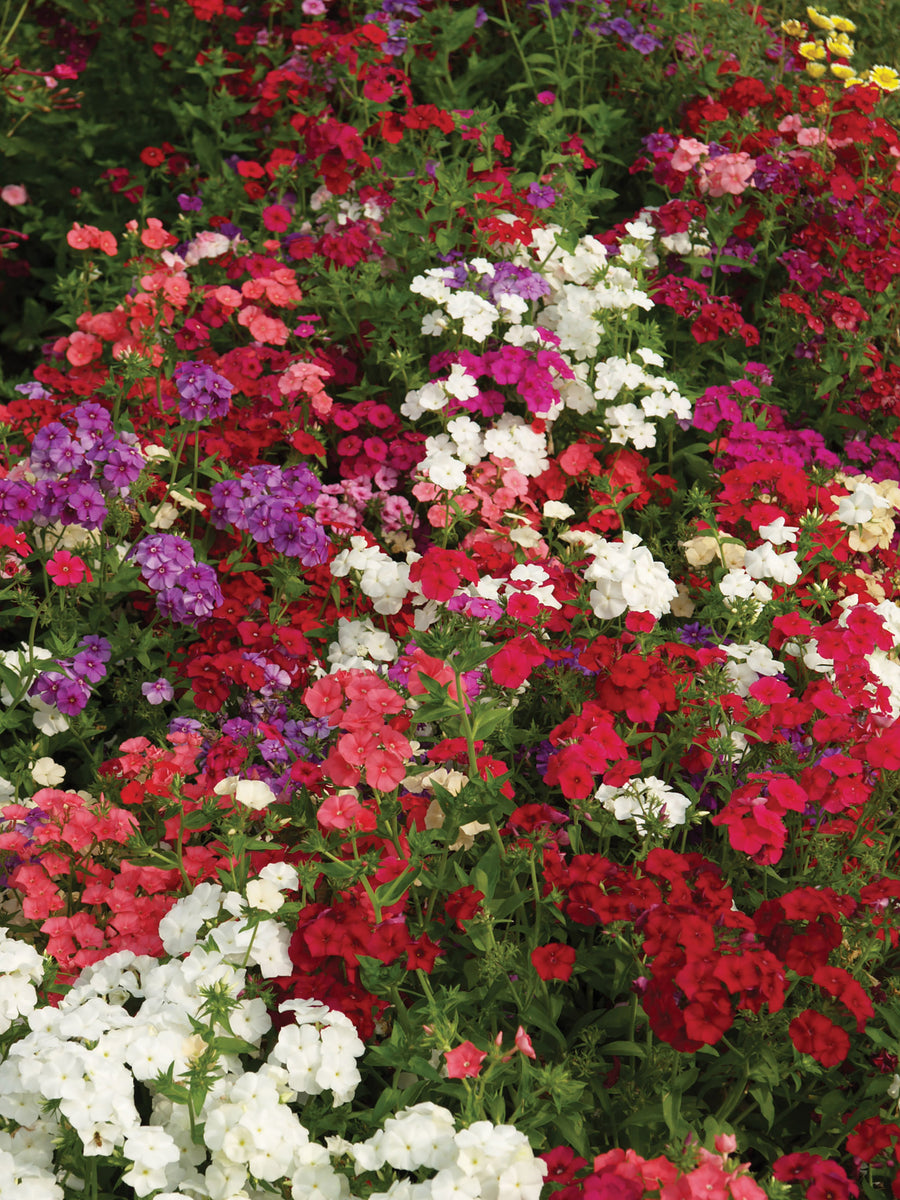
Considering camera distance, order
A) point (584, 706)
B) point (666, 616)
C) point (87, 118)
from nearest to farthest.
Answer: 1. point (584, 706)
2. point (666, 616)
3. point (87, 118)

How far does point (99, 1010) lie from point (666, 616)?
216 cm

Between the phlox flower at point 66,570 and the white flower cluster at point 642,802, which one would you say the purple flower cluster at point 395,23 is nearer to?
the phlox flower at point 66,570

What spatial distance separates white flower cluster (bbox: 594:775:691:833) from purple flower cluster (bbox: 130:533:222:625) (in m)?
1.30

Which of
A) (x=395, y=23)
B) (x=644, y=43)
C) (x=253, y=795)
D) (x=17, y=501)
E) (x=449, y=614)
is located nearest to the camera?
(x=253, y=795)

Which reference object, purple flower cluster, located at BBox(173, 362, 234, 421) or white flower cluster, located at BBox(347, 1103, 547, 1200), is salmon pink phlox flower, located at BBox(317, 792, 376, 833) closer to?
white flower cluster, located at BBox(347, 1103, 547, 1200)

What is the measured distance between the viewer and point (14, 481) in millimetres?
3385

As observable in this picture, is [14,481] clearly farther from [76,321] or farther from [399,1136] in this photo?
[399,1136]

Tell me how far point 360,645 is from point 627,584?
87 cm

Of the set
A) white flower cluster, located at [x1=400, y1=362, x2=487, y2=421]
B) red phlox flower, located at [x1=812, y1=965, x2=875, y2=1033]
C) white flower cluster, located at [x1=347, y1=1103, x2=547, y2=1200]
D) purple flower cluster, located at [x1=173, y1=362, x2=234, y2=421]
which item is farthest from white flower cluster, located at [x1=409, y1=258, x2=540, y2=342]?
white flower cluster, located at [x1=347, y1=1103, x2=547, y2=1200]

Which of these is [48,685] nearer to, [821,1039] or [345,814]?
[345,814]

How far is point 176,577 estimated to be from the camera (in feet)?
10.7

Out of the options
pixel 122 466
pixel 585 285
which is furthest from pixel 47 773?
pixel 585 285

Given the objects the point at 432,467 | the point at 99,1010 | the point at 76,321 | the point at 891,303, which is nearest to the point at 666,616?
the point at 432,467

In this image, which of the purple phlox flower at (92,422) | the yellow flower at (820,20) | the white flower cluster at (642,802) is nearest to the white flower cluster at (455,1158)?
the white flower cluster at (642,802)
